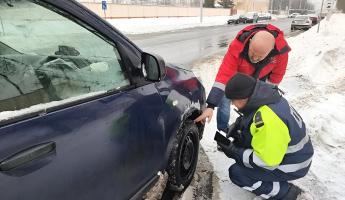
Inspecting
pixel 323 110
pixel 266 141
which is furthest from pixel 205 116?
pixel 323 110

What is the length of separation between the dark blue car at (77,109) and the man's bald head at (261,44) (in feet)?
3.10

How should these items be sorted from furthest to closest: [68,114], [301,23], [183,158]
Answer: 1. [301,23]
2. [183,158]
3. [68,114]

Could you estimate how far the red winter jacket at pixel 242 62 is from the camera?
3.43 metres

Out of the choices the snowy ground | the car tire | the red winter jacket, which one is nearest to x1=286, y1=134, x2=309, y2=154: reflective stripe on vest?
the snowy ground

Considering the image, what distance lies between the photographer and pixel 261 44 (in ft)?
10.5

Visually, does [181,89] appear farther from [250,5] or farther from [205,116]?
[250,5]

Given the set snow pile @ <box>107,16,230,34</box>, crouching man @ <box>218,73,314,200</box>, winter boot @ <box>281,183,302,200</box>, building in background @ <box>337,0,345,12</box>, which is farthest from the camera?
building in background @ <box>337,0,345,12</box>

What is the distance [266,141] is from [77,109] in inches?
53.5

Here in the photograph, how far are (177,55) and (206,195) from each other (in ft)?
32.7

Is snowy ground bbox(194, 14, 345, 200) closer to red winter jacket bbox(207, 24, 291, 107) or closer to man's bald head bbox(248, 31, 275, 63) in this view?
red winter jacket bbox(207, 24, 291, 107)

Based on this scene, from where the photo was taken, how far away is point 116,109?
1.96 metres

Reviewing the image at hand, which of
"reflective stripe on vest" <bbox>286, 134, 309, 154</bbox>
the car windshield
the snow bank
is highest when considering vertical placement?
the car windshield

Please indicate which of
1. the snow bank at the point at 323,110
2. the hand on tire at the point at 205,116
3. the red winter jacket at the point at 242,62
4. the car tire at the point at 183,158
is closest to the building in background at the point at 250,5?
the snow bank at the point at 323,110

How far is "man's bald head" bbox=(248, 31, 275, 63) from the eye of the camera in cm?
319
